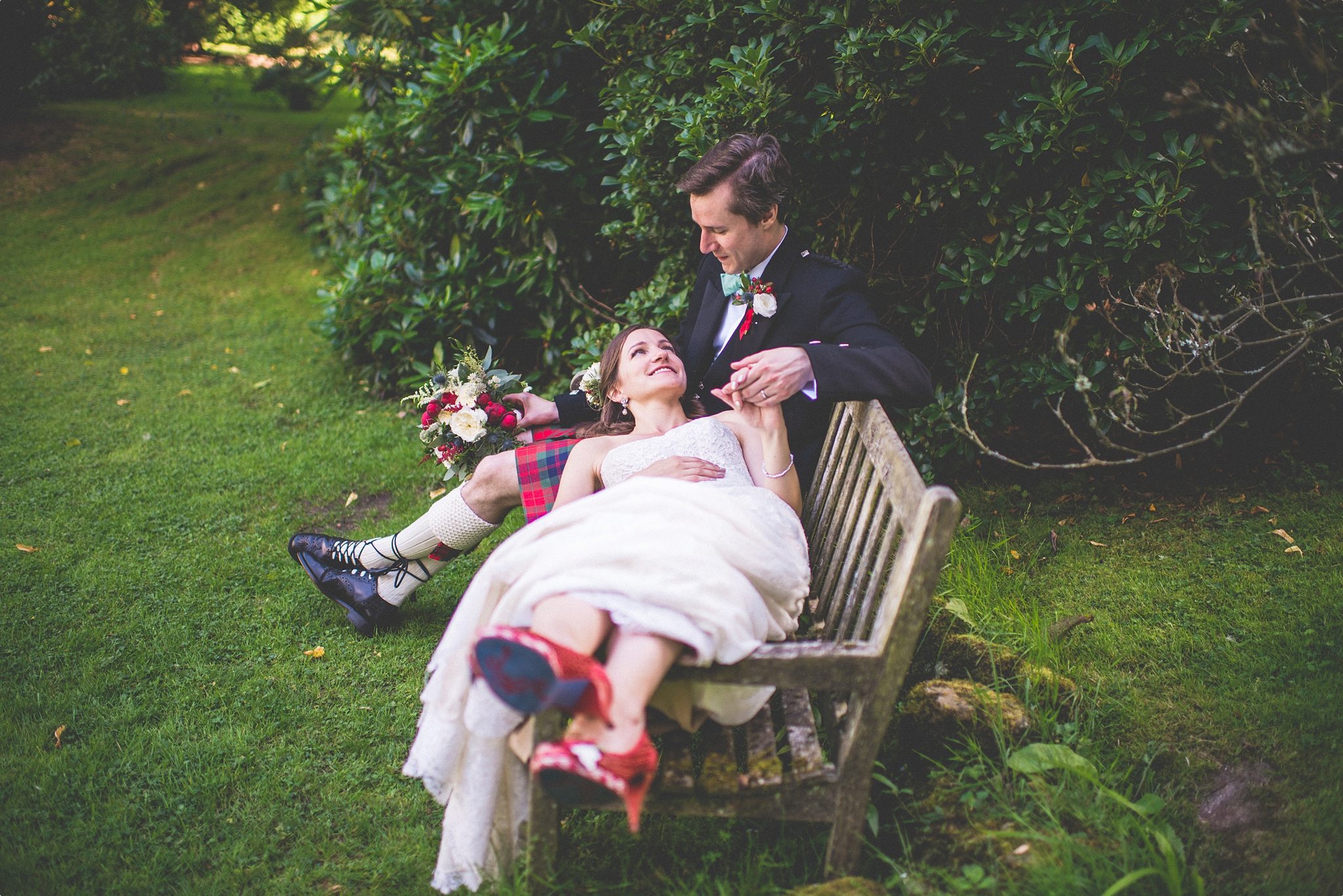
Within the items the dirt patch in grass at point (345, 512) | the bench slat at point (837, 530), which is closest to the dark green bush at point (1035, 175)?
the bench slat at point (837, 530)

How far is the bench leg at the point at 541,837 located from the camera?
2.37 m

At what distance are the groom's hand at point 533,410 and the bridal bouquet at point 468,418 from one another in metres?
0.05

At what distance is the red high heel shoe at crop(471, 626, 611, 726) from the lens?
2.03 meters

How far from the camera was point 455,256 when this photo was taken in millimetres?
6172

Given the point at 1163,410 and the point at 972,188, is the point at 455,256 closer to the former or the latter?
the point at 972,188

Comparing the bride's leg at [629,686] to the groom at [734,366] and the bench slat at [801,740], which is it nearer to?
the bench slat at [801,740]

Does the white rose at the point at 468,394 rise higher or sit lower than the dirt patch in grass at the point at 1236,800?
higher

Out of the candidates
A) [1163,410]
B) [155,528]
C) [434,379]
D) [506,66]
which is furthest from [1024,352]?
[155,528]

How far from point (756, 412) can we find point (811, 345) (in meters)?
0.41

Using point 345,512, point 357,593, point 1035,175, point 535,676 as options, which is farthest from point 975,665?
point 345,512

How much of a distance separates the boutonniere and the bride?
95cm

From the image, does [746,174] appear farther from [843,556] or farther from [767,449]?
[843,556]

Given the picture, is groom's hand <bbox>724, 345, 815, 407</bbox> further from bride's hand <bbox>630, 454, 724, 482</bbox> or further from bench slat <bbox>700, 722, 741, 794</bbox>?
bench slat <bbox>700, 722, 741, 794</bbox>

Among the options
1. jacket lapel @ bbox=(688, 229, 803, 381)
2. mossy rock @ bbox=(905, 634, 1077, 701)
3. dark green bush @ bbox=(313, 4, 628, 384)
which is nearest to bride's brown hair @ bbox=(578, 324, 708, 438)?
jacket lapel @ bbox=(688, 229, 803, 381)
